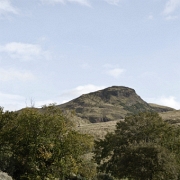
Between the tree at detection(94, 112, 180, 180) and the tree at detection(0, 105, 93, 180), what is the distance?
6373mm

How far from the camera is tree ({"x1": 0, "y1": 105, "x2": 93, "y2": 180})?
35562 mm

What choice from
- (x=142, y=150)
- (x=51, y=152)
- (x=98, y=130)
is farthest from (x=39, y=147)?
(x=98, y=130)

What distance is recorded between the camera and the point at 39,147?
35781 millimetres

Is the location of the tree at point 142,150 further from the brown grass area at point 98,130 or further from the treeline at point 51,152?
the brown grass area at point 98,130

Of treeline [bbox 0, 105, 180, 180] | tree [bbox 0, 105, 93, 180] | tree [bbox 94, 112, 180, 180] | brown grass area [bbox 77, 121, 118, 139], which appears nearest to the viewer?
tree [bbox 0, 105, 93, 180]

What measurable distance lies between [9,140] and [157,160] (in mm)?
18407

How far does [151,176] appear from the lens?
37312 millimetres

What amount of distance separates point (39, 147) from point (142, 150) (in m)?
12.9

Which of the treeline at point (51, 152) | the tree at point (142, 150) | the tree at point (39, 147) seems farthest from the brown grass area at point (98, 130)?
the tree at point (39, 147)

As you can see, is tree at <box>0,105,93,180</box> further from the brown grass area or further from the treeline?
the brown grass area

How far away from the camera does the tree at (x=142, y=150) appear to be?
37.4 metres

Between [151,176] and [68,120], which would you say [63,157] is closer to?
[68,120]

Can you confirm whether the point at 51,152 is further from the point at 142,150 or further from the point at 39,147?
the point at 142,150

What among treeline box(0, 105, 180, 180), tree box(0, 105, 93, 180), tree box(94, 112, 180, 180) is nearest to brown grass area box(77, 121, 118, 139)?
tree box(94, 112, 180, 180)
